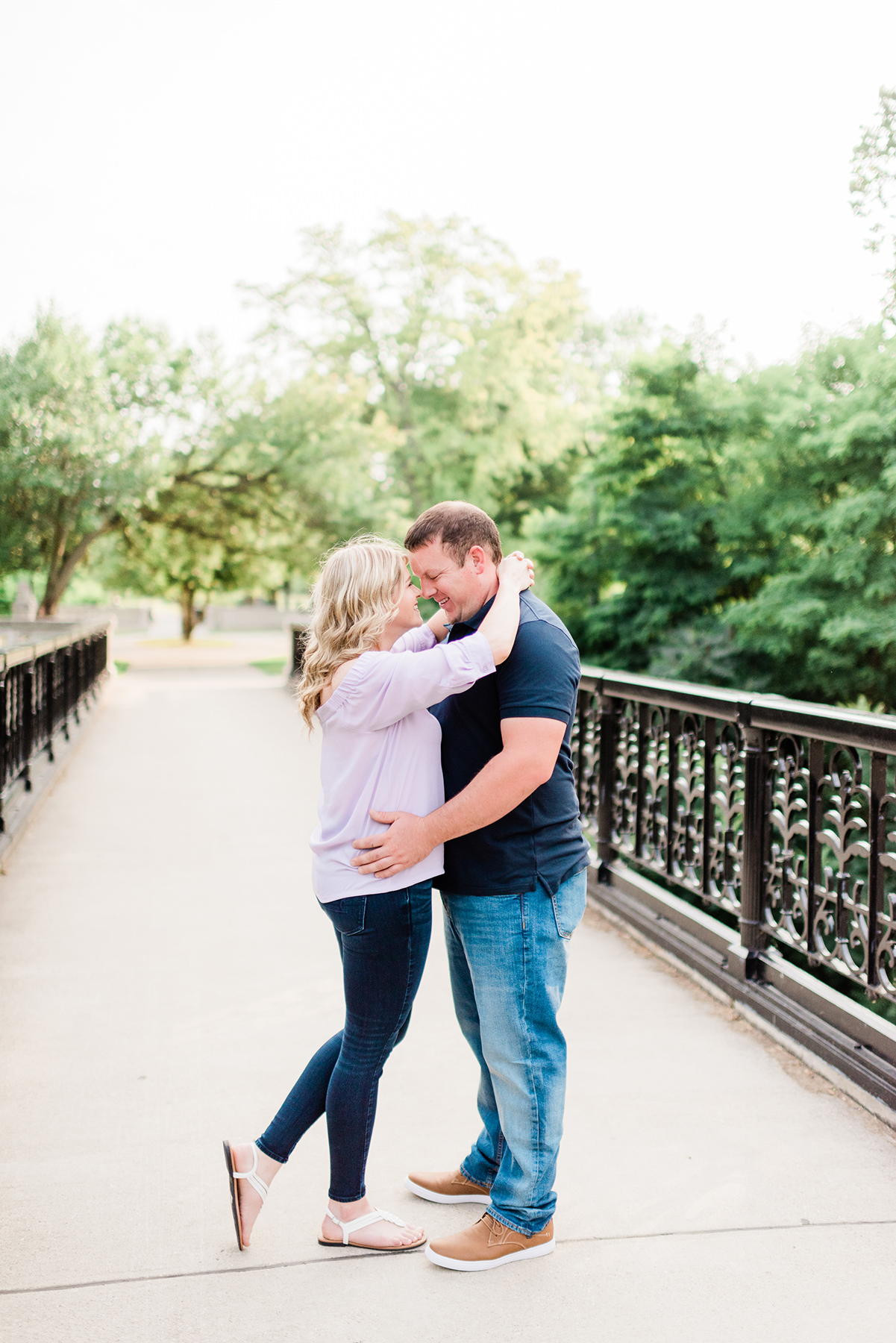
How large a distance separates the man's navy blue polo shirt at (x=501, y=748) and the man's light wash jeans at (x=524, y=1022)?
2.0 inches

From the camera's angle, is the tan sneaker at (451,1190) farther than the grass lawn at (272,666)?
No

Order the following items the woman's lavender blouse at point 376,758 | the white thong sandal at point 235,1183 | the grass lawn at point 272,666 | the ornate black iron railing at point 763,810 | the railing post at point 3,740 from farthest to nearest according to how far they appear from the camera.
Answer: the grass lawn at point 272,666 < the railing post at point 3,740 < the ornate black iron railing at point 763,810 < the white thong sandal at point 235,1183 < the woman's lavender blouse at point 376,758

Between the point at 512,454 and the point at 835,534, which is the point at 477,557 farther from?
the point at 512,454

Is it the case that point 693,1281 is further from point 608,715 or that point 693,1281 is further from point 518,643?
point 608,715

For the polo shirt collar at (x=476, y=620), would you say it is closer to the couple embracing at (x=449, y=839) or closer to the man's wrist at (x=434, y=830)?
the couple embracing at (x=449, y=839)

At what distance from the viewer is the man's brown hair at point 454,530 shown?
8.00 ft

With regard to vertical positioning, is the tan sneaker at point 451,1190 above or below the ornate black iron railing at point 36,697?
below

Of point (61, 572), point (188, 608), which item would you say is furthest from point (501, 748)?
point (188, 608)

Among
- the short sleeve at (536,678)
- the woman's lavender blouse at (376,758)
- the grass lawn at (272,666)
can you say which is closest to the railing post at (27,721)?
the woman's lavender blouse at (376,758)

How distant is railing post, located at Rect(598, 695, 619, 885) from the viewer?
5.75m

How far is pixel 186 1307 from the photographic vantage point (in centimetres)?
236

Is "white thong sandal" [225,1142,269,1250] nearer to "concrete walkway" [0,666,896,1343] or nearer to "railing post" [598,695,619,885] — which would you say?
"concrete walkway" [0,666,896,1343]

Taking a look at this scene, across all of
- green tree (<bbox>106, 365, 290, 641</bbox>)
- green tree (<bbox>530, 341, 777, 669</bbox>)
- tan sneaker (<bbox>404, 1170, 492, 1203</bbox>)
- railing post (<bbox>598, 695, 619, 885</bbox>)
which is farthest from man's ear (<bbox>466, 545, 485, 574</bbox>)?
green tree (<bbox>106, 365, 290, 641</bbox>)

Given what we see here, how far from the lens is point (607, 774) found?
5.76 m
